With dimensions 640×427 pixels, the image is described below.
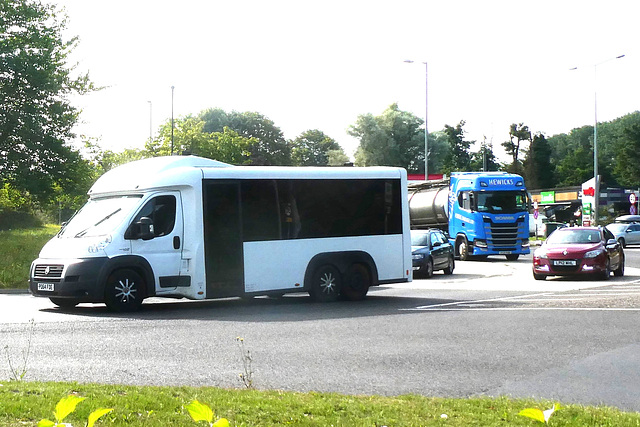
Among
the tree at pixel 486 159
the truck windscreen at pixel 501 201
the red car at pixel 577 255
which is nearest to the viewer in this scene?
the red car at pixel 577 255

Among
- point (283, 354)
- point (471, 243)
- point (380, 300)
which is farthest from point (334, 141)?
point (283, 354)

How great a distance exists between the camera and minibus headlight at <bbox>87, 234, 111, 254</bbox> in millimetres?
15039

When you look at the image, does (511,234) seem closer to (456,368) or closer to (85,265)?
(85,265)

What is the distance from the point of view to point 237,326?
1323 centimetres

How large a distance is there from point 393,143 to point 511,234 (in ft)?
180

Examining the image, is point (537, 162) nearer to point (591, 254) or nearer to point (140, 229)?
point (591, 254)

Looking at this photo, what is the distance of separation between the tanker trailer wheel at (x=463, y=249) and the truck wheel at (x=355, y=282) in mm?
18906

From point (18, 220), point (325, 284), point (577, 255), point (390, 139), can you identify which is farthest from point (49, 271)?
point (390, 139)

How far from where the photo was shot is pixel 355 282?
17391 millimetres

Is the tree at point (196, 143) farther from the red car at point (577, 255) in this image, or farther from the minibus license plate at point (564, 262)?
the minibus license plate at point (564, 262)

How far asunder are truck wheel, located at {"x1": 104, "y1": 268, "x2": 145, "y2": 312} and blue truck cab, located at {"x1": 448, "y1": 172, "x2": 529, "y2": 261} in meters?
21.5

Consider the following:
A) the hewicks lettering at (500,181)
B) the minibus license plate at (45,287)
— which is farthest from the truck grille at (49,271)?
the hewicks lettering at (500,181)

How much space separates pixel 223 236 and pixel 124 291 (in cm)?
198

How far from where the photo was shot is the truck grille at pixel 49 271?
1502 cm
